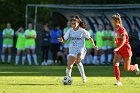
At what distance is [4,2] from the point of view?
59531 millimetres

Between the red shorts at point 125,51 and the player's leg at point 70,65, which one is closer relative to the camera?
the red shorts at point 125,51

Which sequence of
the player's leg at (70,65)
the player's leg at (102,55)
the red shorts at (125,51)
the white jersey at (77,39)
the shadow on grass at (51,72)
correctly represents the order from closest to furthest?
the red shorts at (125,51), the player's leg at (70,65), the white jersey at (77,39), the shadow on grass at (51,72), the player's leg at (102,55)

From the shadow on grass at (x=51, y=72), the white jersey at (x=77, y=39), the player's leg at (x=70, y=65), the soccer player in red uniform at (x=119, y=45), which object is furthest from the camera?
the shadow on grass at (x=51, y=72)

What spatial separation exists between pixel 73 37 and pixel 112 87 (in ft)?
9.37

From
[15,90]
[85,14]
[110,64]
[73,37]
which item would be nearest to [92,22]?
[85,14]

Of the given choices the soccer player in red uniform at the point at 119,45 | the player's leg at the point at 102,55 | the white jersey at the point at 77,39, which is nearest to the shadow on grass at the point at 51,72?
the white jersey at the point at 77,39

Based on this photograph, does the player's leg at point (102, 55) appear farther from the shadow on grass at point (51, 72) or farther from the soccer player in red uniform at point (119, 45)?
the soccer player in red uniform at point (119, 45)

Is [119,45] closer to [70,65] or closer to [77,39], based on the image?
[77,39]

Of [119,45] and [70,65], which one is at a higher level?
[119,45]

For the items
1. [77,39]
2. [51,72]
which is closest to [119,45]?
[77,39]

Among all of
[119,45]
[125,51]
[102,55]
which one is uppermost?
[119,45]

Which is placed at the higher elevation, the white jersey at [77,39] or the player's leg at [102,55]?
the white jersey at [77,39]

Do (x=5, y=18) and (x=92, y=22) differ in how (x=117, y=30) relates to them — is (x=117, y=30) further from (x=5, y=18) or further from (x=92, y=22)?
(x=5, y=18)

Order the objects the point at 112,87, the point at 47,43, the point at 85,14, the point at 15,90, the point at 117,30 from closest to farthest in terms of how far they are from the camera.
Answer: the point at 15,90, the point at 112,87, the point at 117,30, the point at 47,43, the point at 85,14
